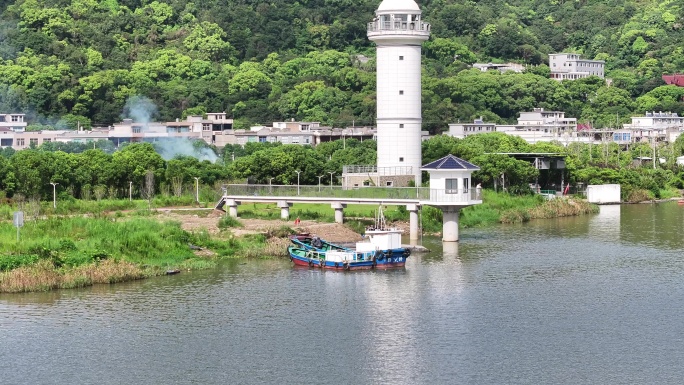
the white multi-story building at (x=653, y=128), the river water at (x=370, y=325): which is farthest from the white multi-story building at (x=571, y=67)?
the river water at (x=370, y=325)

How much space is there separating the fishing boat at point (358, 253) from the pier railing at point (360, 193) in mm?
4246

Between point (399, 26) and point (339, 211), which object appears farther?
point (399, 26)

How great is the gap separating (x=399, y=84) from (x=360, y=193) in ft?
20.4

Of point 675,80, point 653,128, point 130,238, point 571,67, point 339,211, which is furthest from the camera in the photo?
point 571,67

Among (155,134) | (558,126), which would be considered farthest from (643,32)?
(155,134)

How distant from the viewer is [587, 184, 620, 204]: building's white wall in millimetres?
57500

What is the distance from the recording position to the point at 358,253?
33438 millimetres

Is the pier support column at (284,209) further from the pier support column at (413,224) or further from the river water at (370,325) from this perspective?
the river water at (370,325)

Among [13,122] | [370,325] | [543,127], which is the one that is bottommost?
[370,325]

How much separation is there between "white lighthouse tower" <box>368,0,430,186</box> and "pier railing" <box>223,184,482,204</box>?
4585 mm

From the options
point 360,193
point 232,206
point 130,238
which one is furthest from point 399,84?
point 130,238

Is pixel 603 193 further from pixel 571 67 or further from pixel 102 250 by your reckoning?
pixel 571 67

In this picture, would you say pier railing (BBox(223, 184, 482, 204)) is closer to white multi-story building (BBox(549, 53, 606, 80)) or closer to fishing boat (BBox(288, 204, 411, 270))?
fishing boat (BBox(288, 204, 411, 270))

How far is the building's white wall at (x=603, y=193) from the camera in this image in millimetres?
57500
